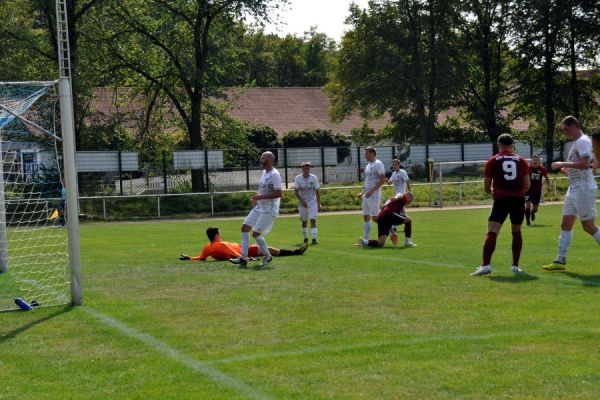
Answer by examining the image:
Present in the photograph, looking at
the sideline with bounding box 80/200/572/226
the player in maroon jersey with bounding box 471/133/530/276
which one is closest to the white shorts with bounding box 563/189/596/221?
the player in maroon jersey with bounding box 471/133/530/276

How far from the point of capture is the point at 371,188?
17.1 m

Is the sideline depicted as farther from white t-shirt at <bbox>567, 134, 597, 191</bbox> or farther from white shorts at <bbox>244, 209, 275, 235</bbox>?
white t-shirt at <bbox>567, 134, 597, 191</bbox>

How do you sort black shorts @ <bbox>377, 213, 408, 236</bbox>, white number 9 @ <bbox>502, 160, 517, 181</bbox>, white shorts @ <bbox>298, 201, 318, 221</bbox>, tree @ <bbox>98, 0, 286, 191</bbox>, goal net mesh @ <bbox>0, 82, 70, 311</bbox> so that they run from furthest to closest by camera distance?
tree @ <bbox>98, 0, 286, 191</bbox> < white shorts @ <bbox>298, 201, 318, 221</bbox> < black shorts @ <bbox>377, 213, 408, 236</bbox> < white number 9 @ <bbox>502, 160, 517, 181</bbox> < goal net mesh @ <bbox>0, 82, 70, 311</bbox>

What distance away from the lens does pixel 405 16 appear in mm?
53125

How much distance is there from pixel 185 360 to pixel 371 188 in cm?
1093

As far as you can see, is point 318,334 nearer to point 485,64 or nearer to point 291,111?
point 485,64

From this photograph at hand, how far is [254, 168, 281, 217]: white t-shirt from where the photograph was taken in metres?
13.4

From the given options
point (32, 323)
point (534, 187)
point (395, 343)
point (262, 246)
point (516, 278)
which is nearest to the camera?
point (395, 343)

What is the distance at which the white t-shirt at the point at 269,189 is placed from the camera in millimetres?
13414

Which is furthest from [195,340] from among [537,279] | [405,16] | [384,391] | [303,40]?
[303,40]

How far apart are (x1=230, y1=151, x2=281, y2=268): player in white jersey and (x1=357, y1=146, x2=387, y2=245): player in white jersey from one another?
12.7ft

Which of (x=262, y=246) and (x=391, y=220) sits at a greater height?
(x=391, y=220)

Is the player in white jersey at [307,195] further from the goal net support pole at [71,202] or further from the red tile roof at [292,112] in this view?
the red tile roof at [292,112]

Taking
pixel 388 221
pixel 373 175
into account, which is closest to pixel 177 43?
pixel 373 175
